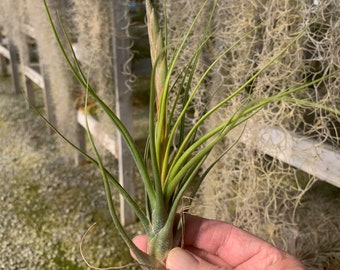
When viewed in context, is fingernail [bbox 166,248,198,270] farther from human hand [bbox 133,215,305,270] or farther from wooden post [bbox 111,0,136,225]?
wooden post [bbox 111,0,136,225]

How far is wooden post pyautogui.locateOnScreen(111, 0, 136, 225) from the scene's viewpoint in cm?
118

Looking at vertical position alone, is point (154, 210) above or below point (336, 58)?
below

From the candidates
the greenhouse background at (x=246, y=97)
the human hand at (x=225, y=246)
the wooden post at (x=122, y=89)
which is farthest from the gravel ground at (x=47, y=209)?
the human hand at (x=225, y=246)

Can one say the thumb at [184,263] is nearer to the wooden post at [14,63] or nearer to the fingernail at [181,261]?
the fingernail at [181,261]

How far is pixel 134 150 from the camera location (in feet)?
1.52

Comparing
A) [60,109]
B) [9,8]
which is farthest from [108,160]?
[9,8]

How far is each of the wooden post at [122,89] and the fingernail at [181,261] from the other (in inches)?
30.2

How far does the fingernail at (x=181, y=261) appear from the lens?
0.49 m

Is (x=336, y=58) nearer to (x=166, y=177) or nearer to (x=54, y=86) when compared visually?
(x=166, y=177)

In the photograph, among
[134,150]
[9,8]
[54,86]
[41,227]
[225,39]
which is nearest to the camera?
[134,150]

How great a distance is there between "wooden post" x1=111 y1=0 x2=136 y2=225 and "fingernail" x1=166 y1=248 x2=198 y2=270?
0.77m

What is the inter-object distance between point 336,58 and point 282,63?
0.11 metres

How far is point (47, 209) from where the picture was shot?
150 cm

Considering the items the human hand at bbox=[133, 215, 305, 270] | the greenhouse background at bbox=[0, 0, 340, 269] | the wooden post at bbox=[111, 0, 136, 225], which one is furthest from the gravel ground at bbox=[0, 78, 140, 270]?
the human hand at bbox=[133, 215, 305, 270]
